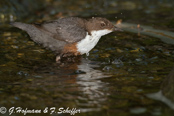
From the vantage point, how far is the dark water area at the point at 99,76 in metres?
4.70

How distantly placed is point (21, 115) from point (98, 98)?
4.06ft

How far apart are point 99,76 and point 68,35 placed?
1.55 m

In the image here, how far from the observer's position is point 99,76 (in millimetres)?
6016

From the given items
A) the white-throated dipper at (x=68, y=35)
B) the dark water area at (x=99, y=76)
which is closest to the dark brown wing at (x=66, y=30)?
the white-throated dipper at (x=68, y=35)

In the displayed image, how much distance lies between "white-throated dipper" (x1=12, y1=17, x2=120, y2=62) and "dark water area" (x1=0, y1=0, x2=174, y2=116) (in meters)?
0.32

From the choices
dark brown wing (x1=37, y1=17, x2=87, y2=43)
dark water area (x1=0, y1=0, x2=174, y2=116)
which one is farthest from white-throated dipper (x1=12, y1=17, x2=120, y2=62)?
dark water area (x1=0, y1=0, x2=174, y2=116)

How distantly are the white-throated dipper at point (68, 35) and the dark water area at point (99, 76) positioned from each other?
32 cm

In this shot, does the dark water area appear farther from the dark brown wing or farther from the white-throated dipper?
the dark brown wing

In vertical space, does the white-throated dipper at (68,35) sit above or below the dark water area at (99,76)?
above

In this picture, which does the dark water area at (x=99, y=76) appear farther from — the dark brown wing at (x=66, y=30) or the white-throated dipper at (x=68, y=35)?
the dark brown wing at (x=66, y=30)

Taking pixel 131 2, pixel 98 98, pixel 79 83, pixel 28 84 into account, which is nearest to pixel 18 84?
pixel 28 84

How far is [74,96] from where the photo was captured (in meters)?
5.08

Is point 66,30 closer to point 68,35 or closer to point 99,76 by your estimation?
point 68,35

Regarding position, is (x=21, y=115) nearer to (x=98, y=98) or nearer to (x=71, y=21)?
(x=98, y=98)
